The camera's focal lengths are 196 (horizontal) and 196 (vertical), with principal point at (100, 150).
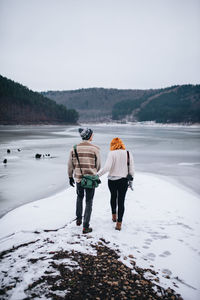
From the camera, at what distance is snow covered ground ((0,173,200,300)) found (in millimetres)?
3107

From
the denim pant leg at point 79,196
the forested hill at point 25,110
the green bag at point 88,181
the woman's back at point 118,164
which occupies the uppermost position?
the forested hill at point 25,110

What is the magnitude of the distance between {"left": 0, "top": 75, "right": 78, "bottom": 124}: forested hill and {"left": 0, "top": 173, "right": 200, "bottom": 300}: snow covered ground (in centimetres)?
9731

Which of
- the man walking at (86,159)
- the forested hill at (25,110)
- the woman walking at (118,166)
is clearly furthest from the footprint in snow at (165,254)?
the forested hill at (25,110)

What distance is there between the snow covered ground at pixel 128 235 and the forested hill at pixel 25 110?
319 feet

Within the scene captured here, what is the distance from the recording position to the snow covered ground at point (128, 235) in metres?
3.11

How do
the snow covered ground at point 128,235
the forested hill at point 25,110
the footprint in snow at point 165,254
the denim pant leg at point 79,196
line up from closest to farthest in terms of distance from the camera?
1. the snow covered ground at point 128,235
2. the footprint in snow at point 165,254
3. the denim pant leg at point 79,196
4. the forested hill at point 25,110

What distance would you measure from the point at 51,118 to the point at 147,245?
389ft

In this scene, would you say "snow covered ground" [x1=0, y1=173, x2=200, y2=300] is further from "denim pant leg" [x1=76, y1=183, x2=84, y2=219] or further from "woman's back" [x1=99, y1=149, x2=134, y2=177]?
"woman's back" [x1=99, y1=149, x2=134, y2=177]

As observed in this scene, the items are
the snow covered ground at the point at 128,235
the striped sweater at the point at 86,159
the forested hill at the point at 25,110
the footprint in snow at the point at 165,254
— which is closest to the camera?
the snow covered ground at the point at 128,235

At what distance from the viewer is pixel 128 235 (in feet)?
14.3

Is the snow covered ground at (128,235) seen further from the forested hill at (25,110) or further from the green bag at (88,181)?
the forested hill at (25,110)

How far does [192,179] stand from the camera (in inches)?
388

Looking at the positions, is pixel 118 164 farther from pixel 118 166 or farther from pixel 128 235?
pixel 128 235

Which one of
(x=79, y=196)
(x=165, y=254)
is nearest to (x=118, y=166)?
(x=79, y=196)
